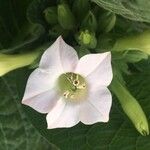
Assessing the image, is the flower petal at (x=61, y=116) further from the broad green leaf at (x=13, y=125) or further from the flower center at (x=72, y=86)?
the broad green leaf at (x=13, y=125)

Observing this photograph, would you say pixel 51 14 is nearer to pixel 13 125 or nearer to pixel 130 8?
pixel 130 8

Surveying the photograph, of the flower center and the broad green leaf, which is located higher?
Answer: the flower center

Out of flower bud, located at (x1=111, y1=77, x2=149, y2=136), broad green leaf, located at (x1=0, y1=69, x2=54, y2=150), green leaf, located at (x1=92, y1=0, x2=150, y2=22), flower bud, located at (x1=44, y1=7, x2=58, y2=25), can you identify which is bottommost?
broad green leaf, located at (x1=0, y1=69, x2=54, y2=150)

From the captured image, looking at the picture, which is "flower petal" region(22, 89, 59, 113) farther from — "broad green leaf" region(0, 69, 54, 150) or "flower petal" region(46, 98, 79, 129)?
"broad green leaf" region(0, 69, 54, 150)

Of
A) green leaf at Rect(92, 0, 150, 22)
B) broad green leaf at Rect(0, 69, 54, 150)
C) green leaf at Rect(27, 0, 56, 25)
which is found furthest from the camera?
broad green leaf at Rect(0, 69, 54, 150)

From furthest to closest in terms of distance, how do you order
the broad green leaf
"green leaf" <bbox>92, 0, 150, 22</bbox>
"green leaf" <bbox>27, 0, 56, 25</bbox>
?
the broad green leaf → "green leaf" <bbox>27, 0, 56, 25</bbox> → "green leaf" <bbox>92, 0, 150, 22</bbox>

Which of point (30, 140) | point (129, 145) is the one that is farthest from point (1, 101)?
point (129, 145)

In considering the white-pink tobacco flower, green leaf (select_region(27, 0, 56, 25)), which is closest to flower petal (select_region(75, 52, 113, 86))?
the white-pink tobacco flower

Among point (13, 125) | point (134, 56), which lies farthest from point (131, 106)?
point (13, 125)

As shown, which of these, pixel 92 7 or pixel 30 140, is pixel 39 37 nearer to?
pixel 92 7
